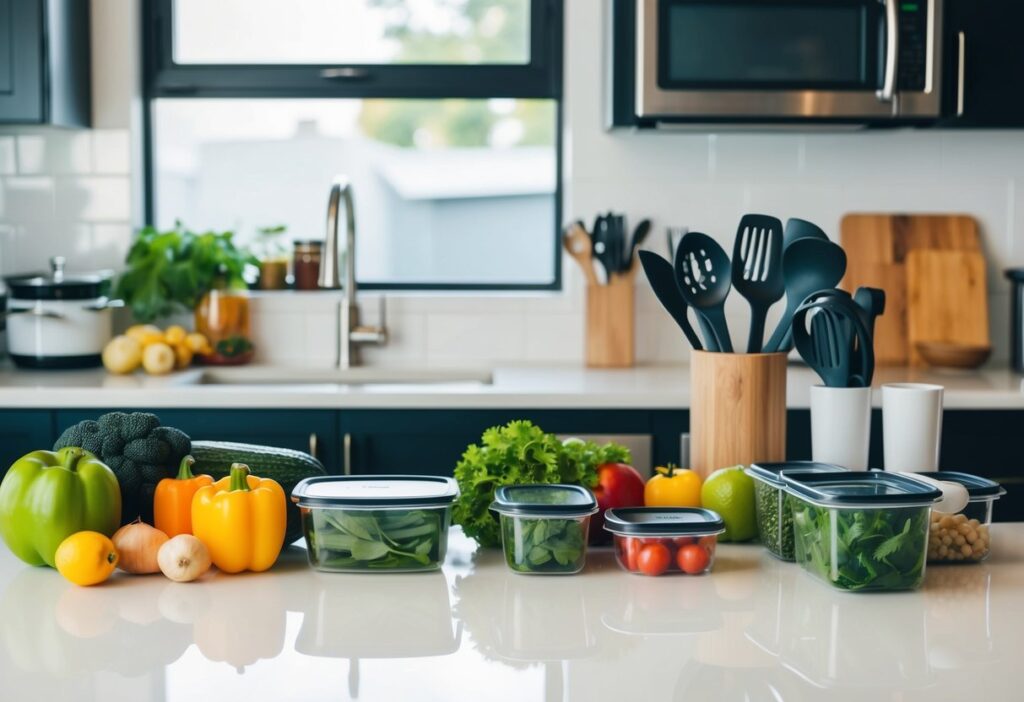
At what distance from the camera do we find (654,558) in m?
1.59

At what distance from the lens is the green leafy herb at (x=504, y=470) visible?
5.62ft

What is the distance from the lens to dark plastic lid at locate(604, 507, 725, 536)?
1583 mm

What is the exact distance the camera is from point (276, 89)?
3.77m

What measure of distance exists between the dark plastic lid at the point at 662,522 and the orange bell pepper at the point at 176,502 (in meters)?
0.53

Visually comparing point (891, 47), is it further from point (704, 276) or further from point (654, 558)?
point (654, 558)

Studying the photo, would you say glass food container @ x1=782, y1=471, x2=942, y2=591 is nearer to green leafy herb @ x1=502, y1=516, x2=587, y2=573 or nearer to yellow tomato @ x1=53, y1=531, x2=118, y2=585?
green leafy herb @ x1=502, y1=516, x2=587, y2=573

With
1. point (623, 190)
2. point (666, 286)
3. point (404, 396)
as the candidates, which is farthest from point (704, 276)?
point (623, 190)

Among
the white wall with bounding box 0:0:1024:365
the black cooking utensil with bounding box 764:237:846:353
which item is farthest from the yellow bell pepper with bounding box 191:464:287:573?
the white wall with bounding box 0:0:1024:365

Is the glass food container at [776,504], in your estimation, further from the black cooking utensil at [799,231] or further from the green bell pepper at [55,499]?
the green bell pepper at [55,499]

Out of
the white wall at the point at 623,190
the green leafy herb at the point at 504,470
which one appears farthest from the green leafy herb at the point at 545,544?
the white wall at the point at 623,190

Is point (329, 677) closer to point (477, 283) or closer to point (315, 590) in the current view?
point (315, 590)

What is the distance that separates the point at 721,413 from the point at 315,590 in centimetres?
66

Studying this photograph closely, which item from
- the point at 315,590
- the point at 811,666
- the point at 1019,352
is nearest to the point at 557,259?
the point at 1019,352

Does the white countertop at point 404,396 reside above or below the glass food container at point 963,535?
above
